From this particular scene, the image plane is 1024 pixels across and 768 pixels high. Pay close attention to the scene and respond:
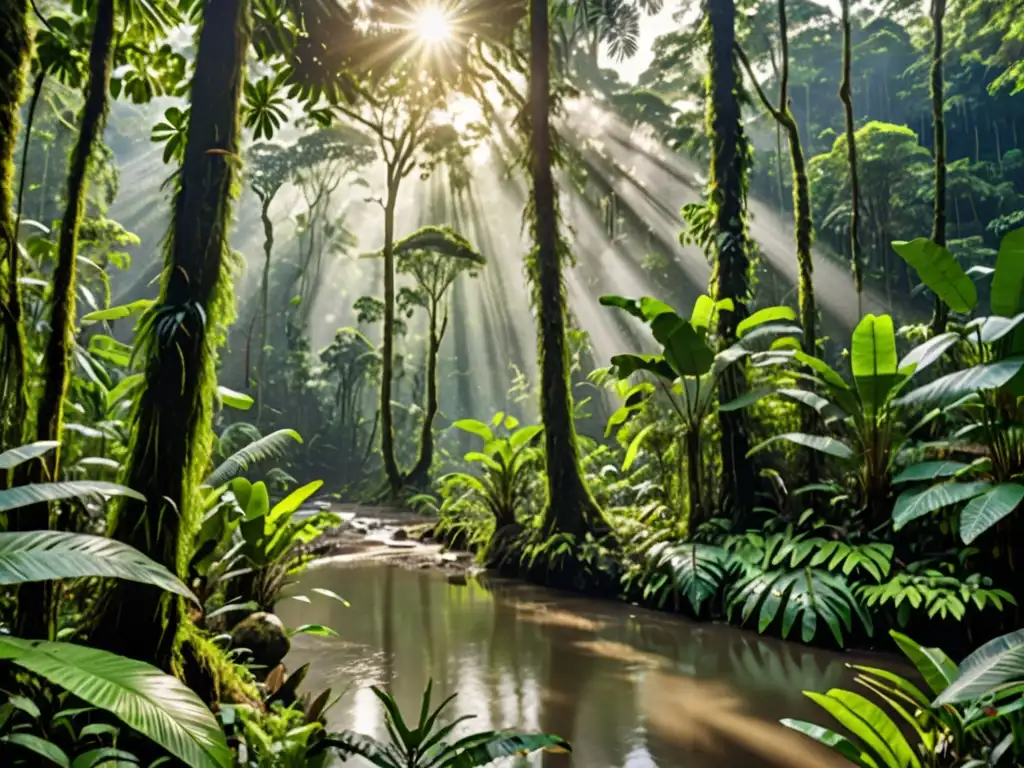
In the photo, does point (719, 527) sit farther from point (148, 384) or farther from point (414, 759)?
point (148, 384)

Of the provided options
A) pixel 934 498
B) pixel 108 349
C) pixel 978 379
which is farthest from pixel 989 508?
pixel 108 349

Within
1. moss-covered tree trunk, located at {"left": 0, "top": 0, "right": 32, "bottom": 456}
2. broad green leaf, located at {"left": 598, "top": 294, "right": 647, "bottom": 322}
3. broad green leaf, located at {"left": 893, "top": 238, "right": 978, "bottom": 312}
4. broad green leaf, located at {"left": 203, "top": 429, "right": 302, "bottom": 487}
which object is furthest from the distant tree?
moss-covered tree trunk, located at {"left": 0, "top": 0, "right": 32, "bottom": 456}

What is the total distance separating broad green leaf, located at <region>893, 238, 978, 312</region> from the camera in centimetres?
428

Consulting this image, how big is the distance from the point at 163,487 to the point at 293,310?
3874 centimetres

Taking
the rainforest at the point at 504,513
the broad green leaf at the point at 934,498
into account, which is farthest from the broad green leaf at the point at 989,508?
the broad green leaf at the point at 934,498

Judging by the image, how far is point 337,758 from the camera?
269cm

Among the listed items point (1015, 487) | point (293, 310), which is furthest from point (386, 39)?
point (293, 310)

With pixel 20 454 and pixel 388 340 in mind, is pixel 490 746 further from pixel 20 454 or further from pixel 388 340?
pixel 388 340

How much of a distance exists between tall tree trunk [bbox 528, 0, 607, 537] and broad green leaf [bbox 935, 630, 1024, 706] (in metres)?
5.32

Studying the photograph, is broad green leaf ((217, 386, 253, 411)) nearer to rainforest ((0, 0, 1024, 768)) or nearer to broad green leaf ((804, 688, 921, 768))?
rainforest ((0, 0, 1024, 768))

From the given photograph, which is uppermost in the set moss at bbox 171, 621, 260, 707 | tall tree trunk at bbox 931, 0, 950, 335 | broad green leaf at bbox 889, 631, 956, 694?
tall tree trunk at bbox 931, 0, 950, 335

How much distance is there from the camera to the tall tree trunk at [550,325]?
24.2ft

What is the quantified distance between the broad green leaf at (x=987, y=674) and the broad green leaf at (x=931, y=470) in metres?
2.53

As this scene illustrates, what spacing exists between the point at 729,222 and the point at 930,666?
538cm
